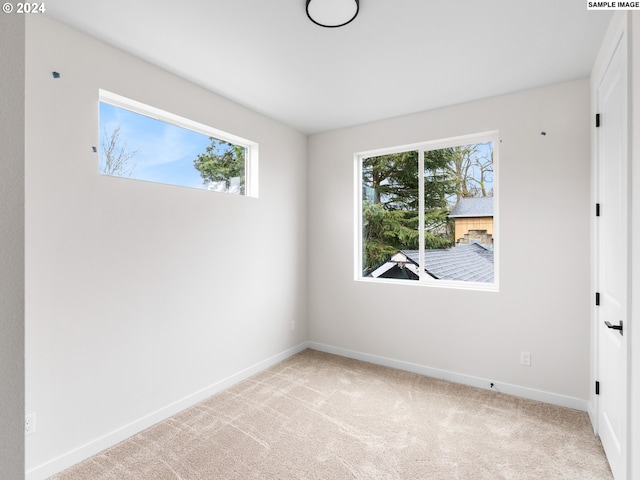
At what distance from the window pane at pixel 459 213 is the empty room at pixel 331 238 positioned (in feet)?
0.07

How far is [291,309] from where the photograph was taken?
3963 mm

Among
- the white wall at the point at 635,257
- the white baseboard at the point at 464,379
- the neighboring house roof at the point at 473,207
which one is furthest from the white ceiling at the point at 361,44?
the white baseboard at the point at 464,379

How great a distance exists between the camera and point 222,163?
10.6 feet

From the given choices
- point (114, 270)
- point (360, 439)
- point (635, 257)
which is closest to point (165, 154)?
point (114, 270)

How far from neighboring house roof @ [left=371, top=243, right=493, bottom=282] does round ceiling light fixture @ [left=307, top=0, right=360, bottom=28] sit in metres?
2.36

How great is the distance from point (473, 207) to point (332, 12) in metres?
2.25

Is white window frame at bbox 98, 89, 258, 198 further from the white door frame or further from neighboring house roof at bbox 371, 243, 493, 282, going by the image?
the white door frame

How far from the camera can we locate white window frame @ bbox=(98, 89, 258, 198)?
2355mm

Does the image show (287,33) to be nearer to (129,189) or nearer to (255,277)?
(129,189)

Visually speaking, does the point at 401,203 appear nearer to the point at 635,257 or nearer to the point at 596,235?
the point at 596,235

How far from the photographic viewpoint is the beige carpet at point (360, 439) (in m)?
1.98
